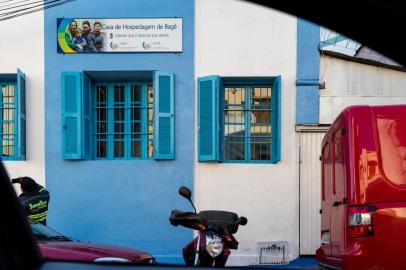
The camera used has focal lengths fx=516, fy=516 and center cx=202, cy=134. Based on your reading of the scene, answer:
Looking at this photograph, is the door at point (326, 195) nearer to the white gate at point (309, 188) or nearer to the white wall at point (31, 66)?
the white gate at point (309, 188)

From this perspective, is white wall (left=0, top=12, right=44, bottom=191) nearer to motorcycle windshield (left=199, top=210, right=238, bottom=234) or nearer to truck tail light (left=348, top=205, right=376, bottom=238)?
motorcycle windshield (left=199, top=210, right=238, bottom=234)

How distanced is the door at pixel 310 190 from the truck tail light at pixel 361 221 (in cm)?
387

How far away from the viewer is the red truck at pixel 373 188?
438cm

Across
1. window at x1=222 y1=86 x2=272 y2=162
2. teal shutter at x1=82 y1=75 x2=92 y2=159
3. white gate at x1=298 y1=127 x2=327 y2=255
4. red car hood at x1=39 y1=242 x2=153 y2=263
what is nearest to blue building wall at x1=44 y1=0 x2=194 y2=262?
teal shutter at x1=82 y1=75 x2=92 y2=159

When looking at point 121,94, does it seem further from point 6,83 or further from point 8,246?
point 8,246

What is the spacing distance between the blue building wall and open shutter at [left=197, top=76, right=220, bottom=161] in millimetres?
191

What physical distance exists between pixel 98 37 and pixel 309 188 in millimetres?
4277

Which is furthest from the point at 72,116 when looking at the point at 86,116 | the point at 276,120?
the point at 276,120

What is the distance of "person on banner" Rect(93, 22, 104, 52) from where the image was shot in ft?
28.0

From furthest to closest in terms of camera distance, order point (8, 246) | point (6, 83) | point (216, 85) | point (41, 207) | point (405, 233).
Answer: point (6, 83), point (216, 85), point (41, 207), point (405, 233), point (8, 246)

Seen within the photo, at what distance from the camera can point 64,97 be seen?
334 inches

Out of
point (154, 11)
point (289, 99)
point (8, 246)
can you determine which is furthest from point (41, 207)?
point (8, 246)

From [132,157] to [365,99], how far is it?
4021 millimetres

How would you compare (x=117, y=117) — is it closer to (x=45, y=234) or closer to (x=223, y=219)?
(x=223, y=219)
